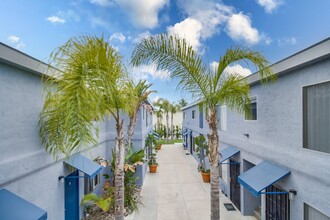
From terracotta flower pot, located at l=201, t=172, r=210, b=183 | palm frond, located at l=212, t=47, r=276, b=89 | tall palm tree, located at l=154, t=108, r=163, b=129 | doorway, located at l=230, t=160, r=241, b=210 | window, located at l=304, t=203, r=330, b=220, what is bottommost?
terracotta flower pot, located at l=201, t=172, r=210, b=183

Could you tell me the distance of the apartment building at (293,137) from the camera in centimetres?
580

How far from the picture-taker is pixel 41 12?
8.30m

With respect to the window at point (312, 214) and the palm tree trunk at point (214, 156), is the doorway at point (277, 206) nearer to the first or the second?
the window at point (312, 214)

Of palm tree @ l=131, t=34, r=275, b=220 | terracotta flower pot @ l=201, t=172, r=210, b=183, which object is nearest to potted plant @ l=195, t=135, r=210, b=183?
terracotta flower pot @ l=201, t=172, r=210, b=183

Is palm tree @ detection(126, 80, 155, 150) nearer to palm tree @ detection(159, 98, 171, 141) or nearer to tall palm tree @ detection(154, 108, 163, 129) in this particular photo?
palm tree @ detection(159, 98, 171, 141)

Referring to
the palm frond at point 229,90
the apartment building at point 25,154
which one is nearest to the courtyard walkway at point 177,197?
the apartment building at point 25,154

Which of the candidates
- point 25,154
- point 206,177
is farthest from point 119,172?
point 206,177

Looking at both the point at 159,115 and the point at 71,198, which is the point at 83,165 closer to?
the point at 71,198

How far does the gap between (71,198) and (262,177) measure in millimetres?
8281

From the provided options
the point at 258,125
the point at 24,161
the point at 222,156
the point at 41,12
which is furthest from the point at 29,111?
the point at 222,156

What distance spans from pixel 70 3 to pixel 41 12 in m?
1.27

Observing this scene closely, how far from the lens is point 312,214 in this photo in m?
6.26

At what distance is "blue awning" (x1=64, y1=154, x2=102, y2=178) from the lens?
859 centimetres

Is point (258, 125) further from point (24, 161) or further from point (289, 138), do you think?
point (24, 161)
